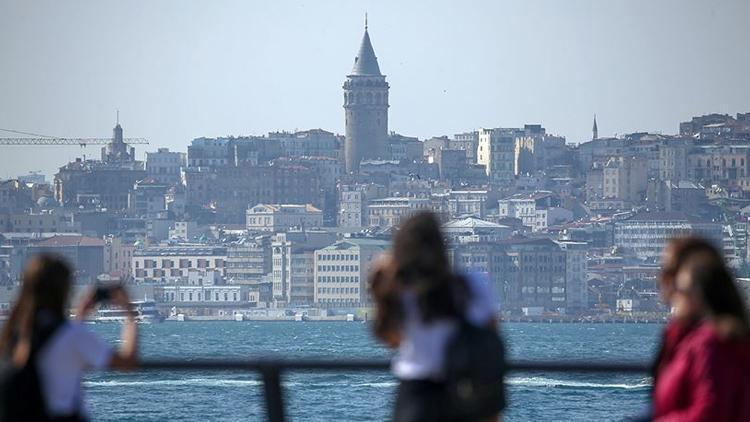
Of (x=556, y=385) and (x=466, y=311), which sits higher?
(x=466, y=311)

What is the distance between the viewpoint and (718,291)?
13.5 ft

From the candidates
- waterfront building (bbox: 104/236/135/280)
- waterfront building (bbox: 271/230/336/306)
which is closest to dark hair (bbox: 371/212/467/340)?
waterfront building (bbox: 271/230/336/306)

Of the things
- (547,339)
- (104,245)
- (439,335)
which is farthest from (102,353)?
(104,245)

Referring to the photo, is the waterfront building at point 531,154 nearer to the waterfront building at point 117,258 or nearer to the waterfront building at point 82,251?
the waterfront building at point 117,258

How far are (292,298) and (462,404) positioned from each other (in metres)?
99.1

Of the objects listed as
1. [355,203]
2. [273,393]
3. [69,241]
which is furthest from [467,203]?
[273,393]

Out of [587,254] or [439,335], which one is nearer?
[439,335]

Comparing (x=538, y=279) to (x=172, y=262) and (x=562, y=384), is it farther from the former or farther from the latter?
(x=562, y=384)

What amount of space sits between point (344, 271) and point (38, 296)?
3785 inches

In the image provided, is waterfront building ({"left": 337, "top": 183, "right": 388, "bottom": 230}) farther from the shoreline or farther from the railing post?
the railing post

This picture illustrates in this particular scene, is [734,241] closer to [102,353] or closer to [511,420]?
[511,420]

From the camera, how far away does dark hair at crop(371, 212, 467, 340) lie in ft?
13.9

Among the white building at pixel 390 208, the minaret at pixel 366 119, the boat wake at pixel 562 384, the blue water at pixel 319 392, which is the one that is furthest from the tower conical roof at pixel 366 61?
the boat wake at pixel 562 384

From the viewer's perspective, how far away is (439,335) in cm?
425
